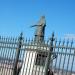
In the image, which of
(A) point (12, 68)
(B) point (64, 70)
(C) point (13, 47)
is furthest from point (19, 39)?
(B) point (64, 70)

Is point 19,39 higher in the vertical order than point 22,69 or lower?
higher

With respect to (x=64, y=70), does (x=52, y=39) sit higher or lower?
higher

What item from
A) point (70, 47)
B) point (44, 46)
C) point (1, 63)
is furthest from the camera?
point (1, 63)

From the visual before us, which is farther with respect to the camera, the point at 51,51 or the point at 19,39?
the point at 19,39

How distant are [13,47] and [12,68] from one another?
86 cm

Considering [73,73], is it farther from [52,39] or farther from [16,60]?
[16,60]

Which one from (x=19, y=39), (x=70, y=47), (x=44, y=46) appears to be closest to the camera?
(x=70, y=47)

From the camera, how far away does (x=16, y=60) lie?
39.4ft

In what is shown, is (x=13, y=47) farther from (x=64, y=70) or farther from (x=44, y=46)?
(x=64, y=70)

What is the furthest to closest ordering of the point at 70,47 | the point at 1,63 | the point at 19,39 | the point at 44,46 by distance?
the point at 1,63 → the point at 19,39 → the point at 44,46 → the point at 70,47

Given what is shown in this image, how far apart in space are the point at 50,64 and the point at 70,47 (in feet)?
4.73

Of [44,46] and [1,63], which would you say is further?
[1,63]

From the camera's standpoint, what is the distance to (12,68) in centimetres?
1230

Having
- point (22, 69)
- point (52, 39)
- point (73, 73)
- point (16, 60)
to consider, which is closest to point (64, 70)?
point (73, 73)
